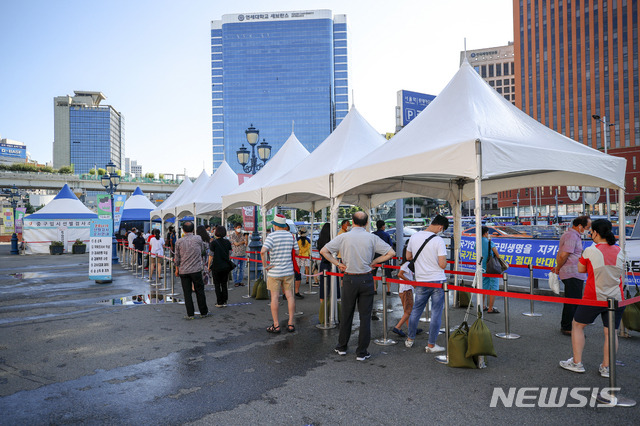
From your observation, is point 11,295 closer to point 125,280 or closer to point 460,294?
point 125,280

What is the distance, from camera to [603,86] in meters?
91.3

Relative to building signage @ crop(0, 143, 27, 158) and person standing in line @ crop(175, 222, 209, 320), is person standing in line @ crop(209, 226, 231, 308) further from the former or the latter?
building signage @ crop(0, 143, 27, 158)

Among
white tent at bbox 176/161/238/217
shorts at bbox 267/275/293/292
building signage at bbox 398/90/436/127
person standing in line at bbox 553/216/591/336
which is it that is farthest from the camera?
white tent at bbox 176/161/238/217

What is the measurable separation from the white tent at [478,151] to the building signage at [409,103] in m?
3.35

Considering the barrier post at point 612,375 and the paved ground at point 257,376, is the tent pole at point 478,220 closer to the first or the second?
the paved ground at point 257,376

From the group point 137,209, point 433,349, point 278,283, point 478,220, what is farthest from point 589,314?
point 137,209

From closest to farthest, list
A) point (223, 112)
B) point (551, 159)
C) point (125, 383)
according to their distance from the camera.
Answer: point (125, 383)
point (551, 159)
point (223, 112)

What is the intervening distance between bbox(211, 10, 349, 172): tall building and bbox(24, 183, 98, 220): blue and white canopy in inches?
4071

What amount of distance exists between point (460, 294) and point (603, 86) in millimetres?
104267

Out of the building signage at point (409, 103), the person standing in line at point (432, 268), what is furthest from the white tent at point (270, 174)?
the person standing in line at point (432, 268)

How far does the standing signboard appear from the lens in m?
14.3

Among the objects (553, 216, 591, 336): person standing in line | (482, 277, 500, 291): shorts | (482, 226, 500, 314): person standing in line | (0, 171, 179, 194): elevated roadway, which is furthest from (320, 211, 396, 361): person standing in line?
(0, 171, 179, 194): elevated roadway

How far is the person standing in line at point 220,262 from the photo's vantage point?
9930mm

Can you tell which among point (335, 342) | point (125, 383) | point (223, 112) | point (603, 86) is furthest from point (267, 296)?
point (223, 112)
